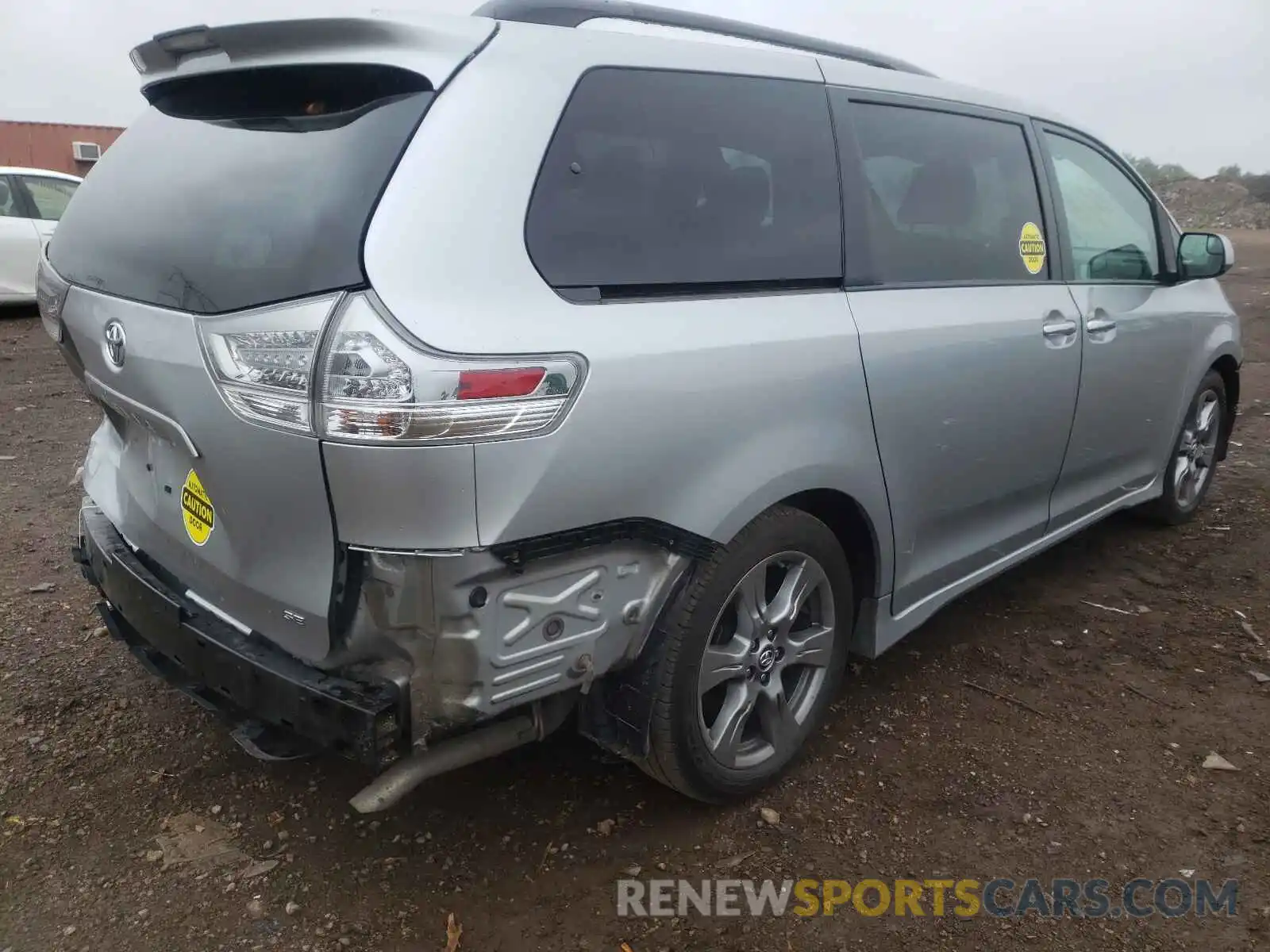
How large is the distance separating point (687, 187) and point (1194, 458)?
3477mm

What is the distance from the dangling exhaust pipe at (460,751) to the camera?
1941 millimetres

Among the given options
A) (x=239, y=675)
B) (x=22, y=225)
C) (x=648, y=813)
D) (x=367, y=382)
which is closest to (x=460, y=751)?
(x=239, y=675)

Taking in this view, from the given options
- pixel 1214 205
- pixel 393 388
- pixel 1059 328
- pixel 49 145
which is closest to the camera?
pixel 393 388

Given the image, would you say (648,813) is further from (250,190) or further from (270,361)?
(250,190)

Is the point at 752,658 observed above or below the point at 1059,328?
below

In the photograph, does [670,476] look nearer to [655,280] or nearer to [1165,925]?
[655,280]

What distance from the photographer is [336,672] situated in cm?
190

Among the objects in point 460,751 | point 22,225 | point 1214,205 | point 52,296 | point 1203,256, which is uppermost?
point 1203,256

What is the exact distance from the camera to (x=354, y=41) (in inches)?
76.3

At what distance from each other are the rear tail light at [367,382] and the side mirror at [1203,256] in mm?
3281

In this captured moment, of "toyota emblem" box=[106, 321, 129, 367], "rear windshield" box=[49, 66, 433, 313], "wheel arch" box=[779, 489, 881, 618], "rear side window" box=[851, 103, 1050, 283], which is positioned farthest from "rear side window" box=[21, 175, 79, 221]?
"wheel arch" box=[779, 489, 881, 618]

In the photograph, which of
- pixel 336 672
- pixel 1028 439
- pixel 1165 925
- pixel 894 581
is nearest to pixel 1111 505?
pixel 1028 439

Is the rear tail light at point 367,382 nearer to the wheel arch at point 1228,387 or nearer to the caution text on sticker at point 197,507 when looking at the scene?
the caution text on sticker at point 197,507

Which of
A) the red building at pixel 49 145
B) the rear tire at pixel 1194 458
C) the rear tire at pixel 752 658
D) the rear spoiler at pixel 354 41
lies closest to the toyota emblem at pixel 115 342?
the rear spoiler at pixel 354 41
